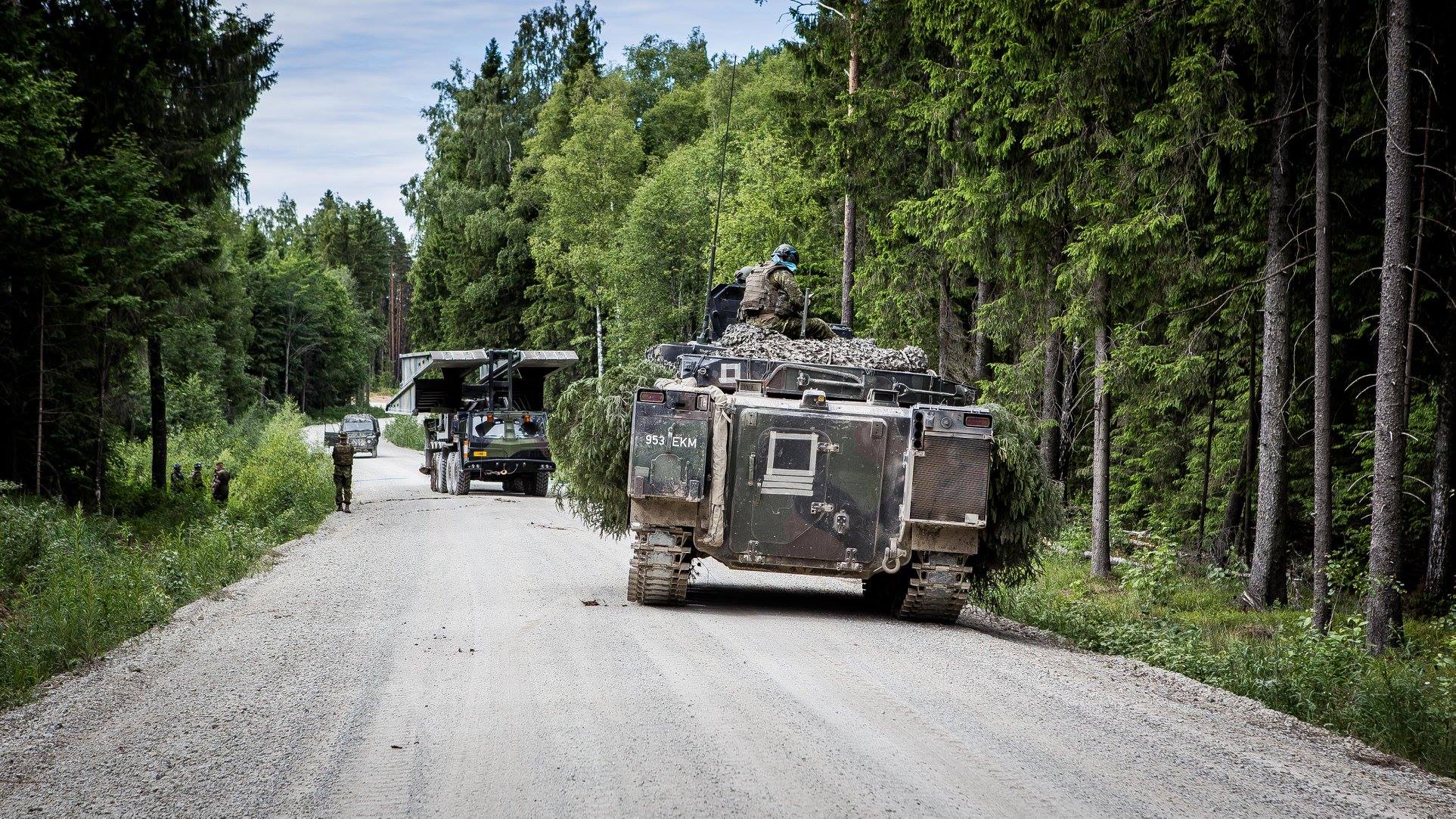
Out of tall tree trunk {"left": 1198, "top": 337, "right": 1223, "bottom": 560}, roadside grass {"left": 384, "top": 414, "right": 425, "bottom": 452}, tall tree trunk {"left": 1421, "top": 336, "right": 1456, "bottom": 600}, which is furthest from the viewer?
roadside grass {"left": 384, "top": 414, "right": 425, "bottom": 452}

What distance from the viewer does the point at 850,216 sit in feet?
82.4

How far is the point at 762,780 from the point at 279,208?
121m

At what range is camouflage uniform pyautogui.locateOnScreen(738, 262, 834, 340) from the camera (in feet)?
40.3

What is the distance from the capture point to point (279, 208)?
382ft

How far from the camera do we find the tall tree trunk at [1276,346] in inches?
520

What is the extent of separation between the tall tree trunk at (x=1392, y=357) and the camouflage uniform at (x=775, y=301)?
17.0 feet

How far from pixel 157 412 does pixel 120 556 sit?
15.3 metres

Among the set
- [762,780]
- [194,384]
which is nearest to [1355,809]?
[762,780]

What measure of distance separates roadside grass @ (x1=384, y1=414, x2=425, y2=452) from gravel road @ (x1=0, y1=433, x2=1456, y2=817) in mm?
50245

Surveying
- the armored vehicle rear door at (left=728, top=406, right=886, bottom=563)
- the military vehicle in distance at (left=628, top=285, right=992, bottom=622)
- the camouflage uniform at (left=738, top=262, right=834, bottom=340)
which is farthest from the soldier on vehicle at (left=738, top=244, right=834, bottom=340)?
the armored vehicle rear door at (left=728, top=406, right=886, bottom=563)

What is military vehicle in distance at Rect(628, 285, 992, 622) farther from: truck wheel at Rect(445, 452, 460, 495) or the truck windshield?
truck wheel at Rect(445, 452, 460, 495)

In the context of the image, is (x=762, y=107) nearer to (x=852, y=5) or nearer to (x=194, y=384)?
(x=852, y=5)

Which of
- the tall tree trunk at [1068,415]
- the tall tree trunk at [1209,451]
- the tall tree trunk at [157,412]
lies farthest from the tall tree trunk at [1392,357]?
the tall tree trunk at [157,412]

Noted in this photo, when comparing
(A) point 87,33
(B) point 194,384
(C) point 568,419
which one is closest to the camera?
(C) point 568,419
